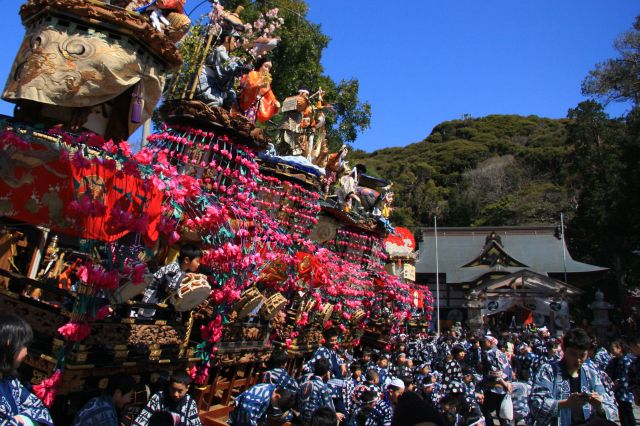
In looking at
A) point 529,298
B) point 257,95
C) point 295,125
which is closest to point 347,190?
point 295,125

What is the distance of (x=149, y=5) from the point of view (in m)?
8.56

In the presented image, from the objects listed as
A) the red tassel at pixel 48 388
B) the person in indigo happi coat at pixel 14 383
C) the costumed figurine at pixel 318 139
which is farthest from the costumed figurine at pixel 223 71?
the person in indigo happi coat at pixel 14 383

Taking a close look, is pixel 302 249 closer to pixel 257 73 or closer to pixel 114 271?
pixel 257 73

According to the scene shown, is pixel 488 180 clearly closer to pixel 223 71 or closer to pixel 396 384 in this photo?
pixel 223 71

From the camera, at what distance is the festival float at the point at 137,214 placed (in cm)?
543

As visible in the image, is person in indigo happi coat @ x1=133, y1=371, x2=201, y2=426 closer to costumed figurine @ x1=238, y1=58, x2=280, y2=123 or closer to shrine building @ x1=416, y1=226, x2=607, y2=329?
costumed figurine @ x1=238, y1=58, x2=280, y2=123

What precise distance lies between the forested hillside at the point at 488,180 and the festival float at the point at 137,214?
126 feet

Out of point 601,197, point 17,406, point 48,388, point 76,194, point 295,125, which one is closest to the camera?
point 17,406

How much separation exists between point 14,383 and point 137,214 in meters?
3.01

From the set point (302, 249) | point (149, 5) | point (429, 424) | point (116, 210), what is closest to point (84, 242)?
point (116, 210)

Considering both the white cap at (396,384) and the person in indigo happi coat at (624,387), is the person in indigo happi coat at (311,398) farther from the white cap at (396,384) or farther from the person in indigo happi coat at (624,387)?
the person in indigo happi coat at (624,387)

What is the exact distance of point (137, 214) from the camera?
5.54 m

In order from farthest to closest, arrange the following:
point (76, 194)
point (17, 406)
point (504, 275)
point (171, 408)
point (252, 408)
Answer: point (504, 275)
point (76, 194)
point (252, 408)
point (171, 408)
point (17, 406)

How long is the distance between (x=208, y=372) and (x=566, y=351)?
5517mm
